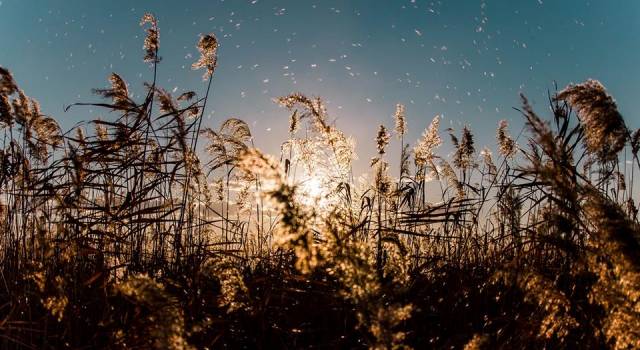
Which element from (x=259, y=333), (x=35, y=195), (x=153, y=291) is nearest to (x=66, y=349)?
(x=259, y=333)

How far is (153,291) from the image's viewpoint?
1.25 meters

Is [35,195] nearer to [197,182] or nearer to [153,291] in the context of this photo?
[197,182]

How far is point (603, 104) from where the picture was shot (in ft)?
6.63

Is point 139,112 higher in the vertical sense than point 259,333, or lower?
higher

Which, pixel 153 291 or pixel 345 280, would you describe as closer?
pixel 345 280

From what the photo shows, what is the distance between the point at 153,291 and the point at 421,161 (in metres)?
3.84

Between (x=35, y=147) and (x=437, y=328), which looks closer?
(x=437, y=328)

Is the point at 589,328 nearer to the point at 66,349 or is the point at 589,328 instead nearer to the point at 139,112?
the point at 66,349

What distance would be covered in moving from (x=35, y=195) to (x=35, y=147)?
135 cm

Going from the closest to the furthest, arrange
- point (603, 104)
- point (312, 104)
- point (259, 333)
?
point (603, 104) < point (259, 333) < point (312, 104)

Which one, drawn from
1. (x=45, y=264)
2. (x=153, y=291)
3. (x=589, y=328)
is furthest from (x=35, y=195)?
(x=589, y=328)

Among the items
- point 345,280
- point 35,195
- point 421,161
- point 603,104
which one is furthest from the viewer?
point 421,161

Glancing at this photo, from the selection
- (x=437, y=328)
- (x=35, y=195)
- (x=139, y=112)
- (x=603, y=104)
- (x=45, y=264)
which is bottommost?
(x=437, y=328)

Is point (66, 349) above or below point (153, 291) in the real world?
below
